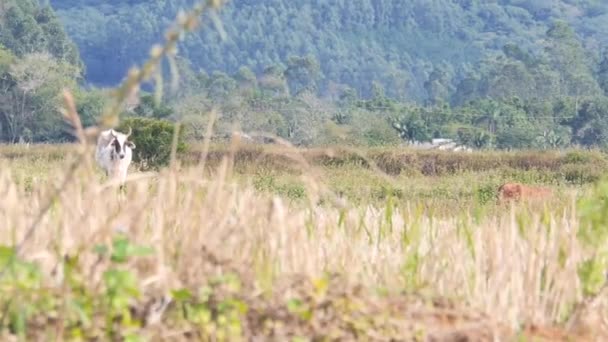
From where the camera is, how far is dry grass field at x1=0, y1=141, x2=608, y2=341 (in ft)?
11.2

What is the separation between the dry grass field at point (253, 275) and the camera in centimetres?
342

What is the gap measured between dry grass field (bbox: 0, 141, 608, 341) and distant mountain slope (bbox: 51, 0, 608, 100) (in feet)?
368

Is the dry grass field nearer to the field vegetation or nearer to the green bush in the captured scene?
the field vegetation

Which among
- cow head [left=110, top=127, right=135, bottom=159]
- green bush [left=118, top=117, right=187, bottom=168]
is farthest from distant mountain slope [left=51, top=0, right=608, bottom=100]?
cow head [left=110, top=127, right=135, bottom=159]

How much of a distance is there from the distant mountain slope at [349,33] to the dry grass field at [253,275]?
11227 cm

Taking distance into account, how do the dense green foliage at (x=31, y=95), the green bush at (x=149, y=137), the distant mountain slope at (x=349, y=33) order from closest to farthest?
the green bush at (x=149, y=137)
the dense green foliage at (x=31, y=95)
the distant mountain slope at (x=349, y=33)

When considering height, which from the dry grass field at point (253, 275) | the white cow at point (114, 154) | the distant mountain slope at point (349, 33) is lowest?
the distant mountain slope at point (349, 33)

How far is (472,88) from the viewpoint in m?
86.2

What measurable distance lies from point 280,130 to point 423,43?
66706mm

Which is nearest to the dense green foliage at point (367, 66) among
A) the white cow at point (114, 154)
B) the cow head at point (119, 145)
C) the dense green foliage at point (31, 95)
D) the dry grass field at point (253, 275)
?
the dense green foliage at point (31, 95)

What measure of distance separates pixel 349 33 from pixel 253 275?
414 feet

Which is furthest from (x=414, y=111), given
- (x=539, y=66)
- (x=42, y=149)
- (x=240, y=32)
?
(x=240, y=32)

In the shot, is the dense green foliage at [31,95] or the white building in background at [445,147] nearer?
the white building in background at [445,147]

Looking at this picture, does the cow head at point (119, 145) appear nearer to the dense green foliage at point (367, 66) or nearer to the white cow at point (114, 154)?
the white cow at point (114, 154)
